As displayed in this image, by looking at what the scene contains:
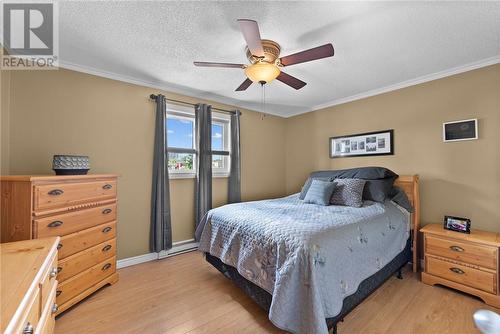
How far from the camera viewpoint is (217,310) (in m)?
1.82

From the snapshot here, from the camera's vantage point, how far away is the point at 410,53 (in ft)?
6.94

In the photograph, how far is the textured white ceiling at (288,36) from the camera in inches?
60.1

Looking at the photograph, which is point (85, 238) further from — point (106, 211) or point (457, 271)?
point (457, 271)

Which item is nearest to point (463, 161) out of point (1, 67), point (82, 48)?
point (82, 48)

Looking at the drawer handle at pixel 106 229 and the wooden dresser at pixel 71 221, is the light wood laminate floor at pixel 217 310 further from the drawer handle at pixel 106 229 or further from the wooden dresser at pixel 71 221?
the drawer handle at pixel 106 229

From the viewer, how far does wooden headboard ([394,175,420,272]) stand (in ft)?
8.13

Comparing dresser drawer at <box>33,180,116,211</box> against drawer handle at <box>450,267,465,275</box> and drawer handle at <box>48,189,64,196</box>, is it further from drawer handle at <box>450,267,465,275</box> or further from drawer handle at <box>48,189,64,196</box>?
drawer handle at <box>450,267,465,275</box>

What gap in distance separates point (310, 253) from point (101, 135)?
2.63m

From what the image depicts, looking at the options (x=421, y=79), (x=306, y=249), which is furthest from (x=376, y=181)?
(x=306, y=249)

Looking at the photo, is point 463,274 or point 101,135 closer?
point 463,274

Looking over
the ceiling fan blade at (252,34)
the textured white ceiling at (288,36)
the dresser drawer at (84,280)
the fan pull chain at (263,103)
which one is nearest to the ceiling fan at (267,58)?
the ceiling fan blade at (252,34)

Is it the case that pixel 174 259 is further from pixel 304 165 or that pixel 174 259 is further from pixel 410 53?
pixel 410 53

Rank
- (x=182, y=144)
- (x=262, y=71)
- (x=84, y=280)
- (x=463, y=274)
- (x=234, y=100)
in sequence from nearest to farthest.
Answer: (x=262, y=71), (x=84, y=280), (x=463, y=274), (x=182, y=144), (x=234, y=100)

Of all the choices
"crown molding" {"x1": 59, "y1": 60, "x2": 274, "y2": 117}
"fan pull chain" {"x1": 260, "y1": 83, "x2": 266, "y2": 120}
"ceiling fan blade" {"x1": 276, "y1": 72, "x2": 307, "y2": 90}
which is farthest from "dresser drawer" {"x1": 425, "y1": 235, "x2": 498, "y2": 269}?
"crown molding" {"x1": 59, "y1": 60, "x2": 274, "y2": 117}
